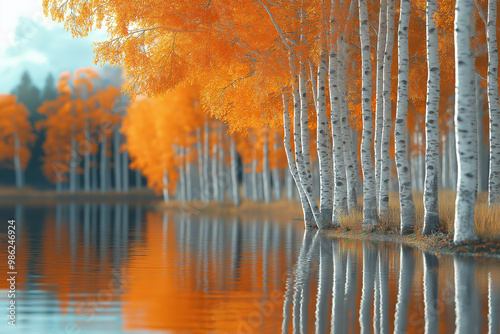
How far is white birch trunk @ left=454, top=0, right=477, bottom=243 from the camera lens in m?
16.1

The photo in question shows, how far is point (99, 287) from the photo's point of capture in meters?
11.7

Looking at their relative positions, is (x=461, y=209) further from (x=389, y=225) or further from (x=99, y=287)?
(x=99, y=287)

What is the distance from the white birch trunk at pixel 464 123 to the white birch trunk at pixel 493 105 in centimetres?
586

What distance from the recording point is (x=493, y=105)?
73.0ft

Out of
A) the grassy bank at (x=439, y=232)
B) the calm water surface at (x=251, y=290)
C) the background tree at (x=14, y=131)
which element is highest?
the background tree at (x=14, y=131)

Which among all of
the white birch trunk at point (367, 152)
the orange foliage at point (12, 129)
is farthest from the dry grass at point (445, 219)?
the orange foliage at point (12, 129)

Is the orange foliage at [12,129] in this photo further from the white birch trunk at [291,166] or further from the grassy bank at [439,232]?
the white birch trunk at [291,166]

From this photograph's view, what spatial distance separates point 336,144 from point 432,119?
581cm

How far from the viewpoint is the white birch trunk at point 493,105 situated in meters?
21.8

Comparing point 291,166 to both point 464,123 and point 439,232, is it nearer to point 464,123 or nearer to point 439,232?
point 439,232

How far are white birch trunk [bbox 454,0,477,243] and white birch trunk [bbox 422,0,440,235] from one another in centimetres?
210

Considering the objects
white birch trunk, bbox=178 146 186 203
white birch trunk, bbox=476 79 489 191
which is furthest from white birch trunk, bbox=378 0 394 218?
Result: white birch trunk, bbox=178 146 186 203

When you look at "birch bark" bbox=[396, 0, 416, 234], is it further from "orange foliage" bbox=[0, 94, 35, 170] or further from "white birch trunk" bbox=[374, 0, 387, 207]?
"orange foliage" bbox=[0, 94, 35, 170]

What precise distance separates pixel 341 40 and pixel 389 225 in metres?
6.25
